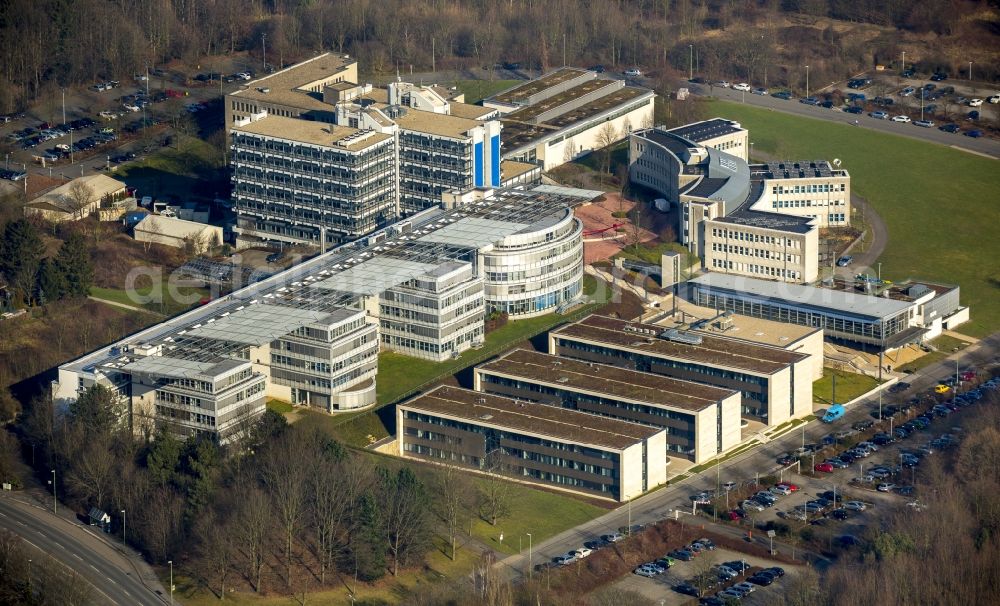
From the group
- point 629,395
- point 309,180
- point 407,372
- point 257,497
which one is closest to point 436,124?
point 309,180

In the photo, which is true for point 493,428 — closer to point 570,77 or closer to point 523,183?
point 523,183

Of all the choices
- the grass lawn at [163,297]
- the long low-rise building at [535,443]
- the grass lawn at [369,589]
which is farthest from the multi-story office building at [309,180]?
the grass lawn at [369,589]

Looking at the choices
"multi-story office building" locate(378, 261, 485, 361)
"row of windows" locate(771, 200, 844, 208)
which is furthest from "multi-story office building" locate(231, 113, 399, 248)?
"row of windows" locate(771, 200, 844, 208)

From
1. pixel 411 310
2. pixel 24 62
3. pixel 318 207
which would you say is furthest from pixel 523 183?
pixel 24 62

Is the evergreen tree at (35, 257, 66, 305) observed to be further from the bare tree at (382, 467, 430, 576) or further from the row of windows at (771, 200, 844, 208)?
the row of windows at (771, 200, 844, 208)

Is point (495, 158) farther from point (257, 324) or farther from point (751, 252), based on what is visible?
point (257, 324)

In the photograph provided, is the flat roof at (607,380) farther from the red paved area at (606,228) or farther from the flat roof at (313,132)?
the flat roof at (313,132)

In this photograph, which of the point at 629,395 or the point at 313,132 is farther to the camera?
the point at 313,132
